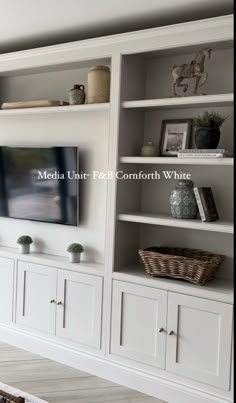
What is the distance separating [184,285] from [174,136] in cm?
97

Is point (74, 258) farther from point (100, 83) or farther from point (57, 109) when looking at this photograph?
point (100, 83)

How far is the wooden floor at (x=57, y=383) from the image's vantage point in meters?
2.53

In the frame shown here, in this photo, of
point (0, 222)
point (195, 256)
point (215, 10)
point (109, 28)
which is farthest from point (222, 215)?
point (0, 222)

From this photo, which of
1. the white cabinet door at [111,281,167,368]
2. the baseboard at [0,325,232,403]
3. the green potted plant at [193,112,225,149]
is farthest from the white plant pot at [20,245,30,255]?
the green potted plant at [193,112,225,149]

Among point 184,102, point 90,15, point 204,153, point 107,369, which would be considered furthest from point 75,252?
point 90,15

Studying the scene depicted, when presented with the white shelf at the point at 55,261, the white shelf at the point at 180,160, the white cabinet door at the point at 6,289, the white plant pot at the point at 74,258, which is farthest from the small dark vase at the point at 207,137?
the white cabinet door at the point at 6,289

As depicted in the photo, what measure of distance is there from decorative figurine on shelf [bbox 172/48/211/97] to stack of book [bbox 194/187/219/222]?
2.01ft

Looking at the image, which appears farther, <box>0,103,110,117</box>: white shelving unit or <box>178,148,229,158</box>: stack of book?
<box>0,103,110,117</box>: white shelving unit

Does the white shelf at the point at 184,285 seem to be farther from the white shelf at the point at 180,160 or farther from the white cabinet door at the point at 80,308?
the white shelf at the point at 180,160

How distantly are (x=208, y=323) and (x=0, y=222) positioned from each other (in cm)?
205

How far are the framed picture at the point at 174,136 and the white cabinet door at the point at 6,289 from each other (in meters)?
1.50

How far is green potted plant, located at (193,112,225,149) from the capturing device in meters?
2.46

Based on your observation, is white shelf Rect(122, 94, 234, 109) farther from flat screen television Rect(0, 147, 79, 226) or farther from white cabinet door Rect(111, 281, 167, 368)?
white cabinet door Rect(111, 281, 167, 368)

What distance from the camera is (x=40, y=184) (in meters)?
3.21
